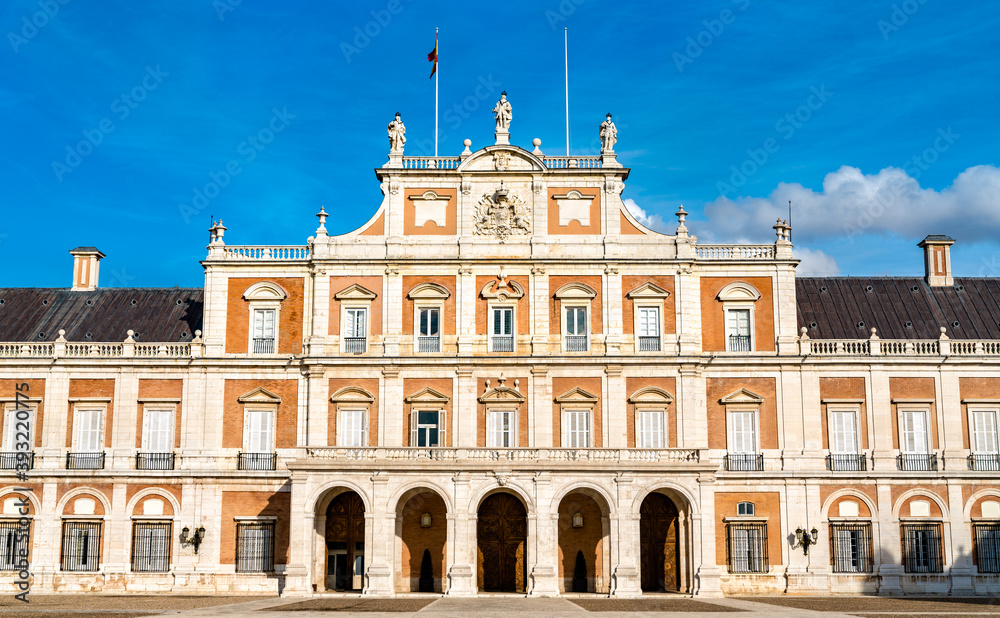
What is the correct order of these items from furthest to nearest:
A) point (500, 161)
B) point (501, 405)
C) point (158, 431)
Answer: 1. point (500, 161)
2. point (158, 431)
3. point (501, 405)

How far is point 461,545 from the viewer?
4447 centimetres

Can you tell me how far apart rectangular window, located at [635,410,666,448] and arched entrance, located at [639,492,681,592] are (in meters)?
2.33

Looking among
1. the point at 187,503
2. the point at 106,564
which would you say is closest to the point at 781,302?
the point at 187,503

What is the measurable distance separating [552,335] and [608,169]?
27.1ft

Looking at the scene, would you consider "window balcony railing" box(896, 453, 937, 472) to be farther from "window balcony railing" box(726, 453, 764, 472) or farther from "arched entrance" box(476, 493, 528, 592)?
"arched entrance" box(476, 493, 528, 592)

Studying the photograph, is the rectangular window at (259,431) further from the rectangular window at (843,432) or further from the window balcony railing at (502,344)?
the rectangular window at (843,432)

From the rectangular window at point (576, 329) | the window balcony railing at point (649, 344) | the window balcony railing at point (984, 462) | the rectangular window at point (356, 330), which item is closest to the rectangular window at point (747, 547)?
the window balcony railing at point (649, 344)

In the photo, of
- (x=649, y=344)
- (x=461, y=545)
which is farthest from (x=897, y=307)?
(x=461, y=545)

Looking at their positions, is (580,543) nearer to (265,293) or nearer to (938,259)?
(265,293)

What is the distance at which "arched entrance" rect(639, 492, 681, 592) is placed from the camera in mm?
48344

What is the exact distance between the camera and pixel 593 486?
45156 mm

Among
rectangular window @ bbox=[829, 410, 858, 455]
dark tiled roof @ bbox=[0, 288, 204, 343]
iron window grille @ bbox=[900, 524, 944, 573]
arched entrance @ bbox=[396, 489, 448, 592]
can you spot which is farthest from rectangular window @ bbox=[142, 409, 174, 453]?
iron window grille @ bbox=[900, 524, 944, 573]

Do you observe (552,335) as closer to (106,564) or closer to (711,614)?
(711,614)

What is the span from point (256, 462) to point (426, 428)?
806 centimetres
